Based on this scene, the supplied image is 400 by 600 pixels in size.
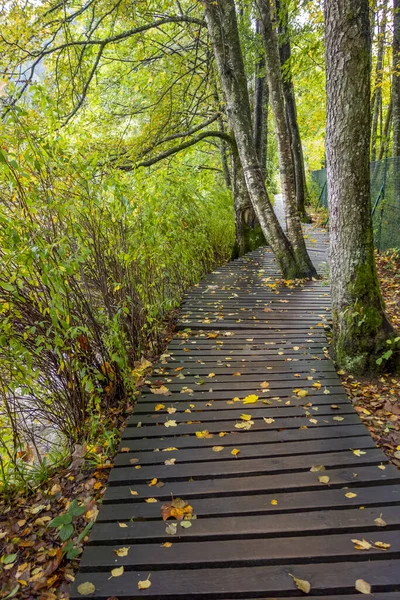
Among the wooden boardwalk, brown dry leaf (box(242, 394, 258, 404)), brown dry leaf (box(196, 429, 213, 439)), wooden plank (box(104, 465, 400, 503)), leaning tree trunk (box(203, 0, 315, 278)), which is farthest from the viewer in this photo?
leaning tree trunk (box(203, 0, 315, 278))

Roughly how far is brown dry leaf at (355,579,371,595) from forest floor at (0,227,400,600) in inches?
40.9

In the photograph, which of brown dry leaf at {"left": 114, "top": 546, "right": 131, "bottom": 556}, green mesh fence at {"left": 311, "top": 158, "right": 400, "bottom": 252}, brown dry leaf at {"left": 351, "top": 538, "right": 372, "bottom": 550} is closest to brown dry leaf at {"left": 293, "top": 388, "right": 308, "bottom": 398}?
brown dry leaf at {"left": 351, "top": 538, "right": 372, "bottom": 550}

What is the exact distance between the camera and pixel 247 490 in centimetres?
232

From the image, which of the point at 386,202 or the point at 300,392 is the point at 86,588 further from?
the point at 386,202

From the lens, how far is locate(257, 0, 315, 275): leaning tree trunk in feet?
21.8

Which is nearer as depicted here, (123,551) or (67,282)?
(123,551)

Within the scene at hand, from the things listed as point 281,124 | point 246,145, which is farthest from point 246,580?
point 281,124

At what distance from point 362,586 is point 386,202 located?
815 centimetres

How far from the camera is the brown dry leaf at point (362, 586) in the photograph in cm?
171

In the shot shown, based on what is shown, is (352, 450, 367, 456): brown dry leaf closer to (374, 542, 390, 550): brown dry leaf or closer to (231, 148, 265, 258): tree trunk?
(374, 542, 390, 550): brown dry leaf

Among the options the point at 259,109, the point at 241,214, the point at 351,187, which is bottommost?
the point at 241,214

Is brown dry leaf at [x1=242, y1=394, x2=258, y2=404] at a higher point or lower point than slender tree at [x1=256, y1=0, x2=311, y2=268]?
lower

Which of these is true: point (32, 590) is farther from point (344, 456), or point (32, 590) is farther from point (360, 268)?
point (360, 268)

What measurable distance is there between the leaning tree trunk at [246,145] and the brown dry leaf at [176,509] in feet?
17.4
